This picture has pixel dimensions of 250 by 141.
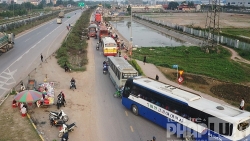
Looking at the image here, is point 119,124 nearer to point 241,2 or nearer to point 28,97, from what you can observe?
point 28,97

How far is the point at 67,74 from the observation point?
1123 inches

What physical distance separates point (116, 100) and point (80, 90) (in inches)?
157

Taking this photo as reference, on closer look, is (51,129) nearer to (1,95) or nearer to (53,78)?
(1,95)

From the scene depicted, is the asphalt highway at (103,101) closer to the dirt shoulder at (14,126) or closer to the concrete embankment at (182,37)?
the dirt shoulder at (14,126)

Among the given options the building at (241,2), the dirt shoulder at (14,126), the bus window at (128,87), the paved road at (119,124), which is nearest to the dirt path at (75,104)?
the paved road at (119,124)

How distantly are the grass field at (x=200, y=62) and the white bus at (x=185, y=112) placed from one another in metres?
12.9

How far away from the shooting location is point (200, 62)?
3528cm

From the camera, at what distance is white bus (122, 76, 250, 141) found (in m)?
12.8

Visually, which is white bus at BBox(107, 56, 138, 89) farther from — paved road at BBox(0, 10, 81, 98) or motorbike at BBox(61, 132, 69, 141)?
paved road at BBox(0, 10, 81, 98)

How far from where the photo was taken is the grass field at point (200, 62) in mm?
29120

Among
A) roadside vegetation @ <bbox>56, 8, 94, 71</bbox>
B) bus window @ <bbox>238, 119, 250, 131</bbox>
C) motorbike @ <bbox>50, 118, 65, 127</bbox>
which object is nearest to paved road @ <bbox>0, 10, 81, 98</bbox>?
roadside vegetation @ <bbox>56, 8, 94, 71</bbox>

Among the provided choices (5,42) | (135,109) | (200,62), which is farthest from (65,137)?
(5,42)

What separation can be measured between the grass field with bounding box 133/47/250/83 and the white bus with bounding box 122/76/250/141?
508 inches

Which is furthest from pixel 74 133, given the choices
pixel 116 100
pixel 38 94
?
pixel 116 100
